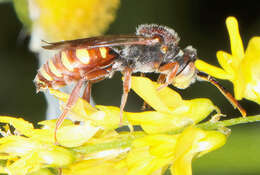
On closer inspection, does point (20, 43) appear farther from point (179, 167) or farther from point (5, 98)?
point (179, 167)

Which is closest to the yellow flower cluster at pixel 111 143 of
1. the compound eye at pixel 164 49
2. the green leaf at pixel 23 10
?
the compound eye at pixel 164 49

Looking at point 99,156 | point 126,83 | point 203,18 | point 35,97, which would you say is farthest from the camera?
point 203,18

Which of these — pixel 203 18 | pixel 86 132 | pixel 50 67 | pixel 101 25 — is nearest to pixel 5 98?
pixel 101 25

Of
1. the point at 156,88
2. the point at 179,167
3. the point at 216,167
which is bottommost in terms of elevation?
the point at 216,167

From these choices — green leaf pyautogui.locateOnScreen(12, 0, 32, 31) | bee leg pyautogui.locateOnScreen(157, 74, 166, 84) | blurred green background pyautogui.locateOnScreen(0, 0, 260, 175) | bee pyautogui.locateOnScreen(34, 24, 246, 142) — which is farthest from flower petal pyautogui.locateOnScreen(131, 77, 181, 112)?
blurred green background pyautogui.locateOnScreen(0, 0, 260, 175)

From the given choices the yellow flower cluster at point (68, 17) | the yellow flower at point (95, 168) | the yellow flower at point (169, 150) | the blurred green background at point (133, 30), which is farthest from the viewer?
the blurred green background at point (133, 30)

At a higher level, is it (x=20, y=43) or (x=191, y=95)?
(x=20, y=43)

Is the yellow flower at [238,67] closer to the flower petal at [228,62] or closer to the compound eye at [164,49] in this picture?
the flower petal at [228,62]

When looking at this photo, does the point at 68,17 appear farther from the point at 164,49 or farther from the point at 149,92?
the point at 149,92
